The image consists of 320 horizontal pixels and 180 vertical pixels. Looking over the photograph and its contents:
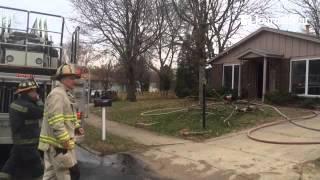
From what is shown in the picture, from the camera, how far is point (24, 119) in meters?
8.41

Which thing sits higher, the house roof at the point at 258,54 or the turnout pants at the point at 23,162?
the house roof at the point at 258,54

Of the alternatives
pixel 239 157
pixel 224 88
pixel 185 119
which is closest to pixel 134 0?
pixel 224 88

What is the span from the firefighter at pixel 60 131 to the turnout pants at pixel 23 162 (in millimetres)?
2183

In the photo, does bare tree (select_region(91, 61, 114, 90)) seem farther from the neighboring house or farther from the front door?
the front door

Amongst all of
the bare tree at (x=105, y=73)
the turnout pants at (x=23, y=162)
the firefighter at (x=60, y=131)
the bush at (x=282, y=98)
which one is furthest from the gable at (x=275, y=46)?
the bare tree at (x=105, y=73)

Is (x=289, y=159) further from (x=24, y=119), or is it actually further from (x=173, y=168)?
(x=24, y=119)

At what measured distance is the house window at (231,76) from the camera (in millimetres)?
28266

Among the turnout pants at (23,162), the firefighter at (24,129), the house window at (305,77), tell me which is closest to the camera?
the firefighter at (24,129)

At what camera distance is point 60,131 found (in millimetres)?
6109

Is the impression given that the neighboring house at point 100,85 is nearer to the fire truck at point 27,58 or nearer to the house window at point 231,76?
the house window at point 231,76

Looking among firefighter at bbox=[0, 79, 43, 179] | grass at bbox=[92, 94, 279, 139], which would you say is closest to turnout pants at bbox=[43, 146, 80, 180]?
firefighter at bbox=[0, 79, 43, 179]

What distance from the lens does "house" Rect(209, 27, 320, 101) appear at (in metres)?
22.8

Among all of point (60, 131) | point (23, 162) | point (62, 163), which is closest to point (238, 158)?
point (23, 162)

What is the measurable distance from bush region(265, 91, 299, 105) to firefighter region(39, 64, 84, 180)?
17.4m
